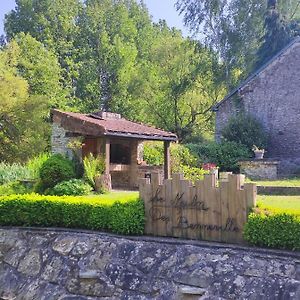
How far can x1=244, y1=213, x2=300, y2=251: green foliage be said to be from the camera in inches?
244

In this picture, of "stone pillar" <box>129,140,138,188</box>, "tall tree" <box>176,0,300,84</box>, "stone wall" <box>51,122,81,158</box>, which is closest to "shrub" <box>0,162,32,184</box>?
"stone wall" <box>51,122,81,158</box>

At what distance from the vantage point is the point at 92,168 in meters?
12.7

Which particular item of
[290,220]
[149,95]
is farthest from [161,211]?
[149,95]

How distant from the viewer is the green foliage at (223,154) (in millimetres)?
19422

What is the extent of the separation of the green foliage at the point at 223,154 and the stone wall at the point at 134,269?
12.2m

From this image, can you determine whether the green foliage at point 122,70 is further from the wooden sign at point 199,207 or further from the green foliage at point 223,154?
the wooden sign at point 199,207

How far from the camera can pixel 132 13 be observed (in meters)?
39.3

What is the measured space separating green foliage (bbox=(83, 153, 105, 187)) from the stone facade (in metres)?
6.82

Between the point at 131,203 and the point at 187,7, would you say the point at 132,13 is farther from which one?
the point at 131,203

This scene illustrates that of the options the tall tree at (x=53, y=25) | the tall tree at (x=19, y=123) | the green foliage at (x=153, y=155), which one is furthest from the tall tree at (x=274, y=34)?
the tall tree at (x=19, y=123)

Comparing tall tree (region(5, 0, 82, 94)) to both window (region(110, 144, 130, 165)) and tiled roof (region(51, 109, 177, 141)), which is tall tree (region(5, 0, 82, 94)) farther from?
tiled roof (region(51, 109, 177, 141))

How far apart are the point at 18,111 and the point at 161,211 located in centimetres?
1727

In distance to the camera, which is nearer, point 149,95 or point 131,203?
point 131,203

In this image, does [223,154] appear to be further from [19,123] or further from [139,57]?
[139,57]
